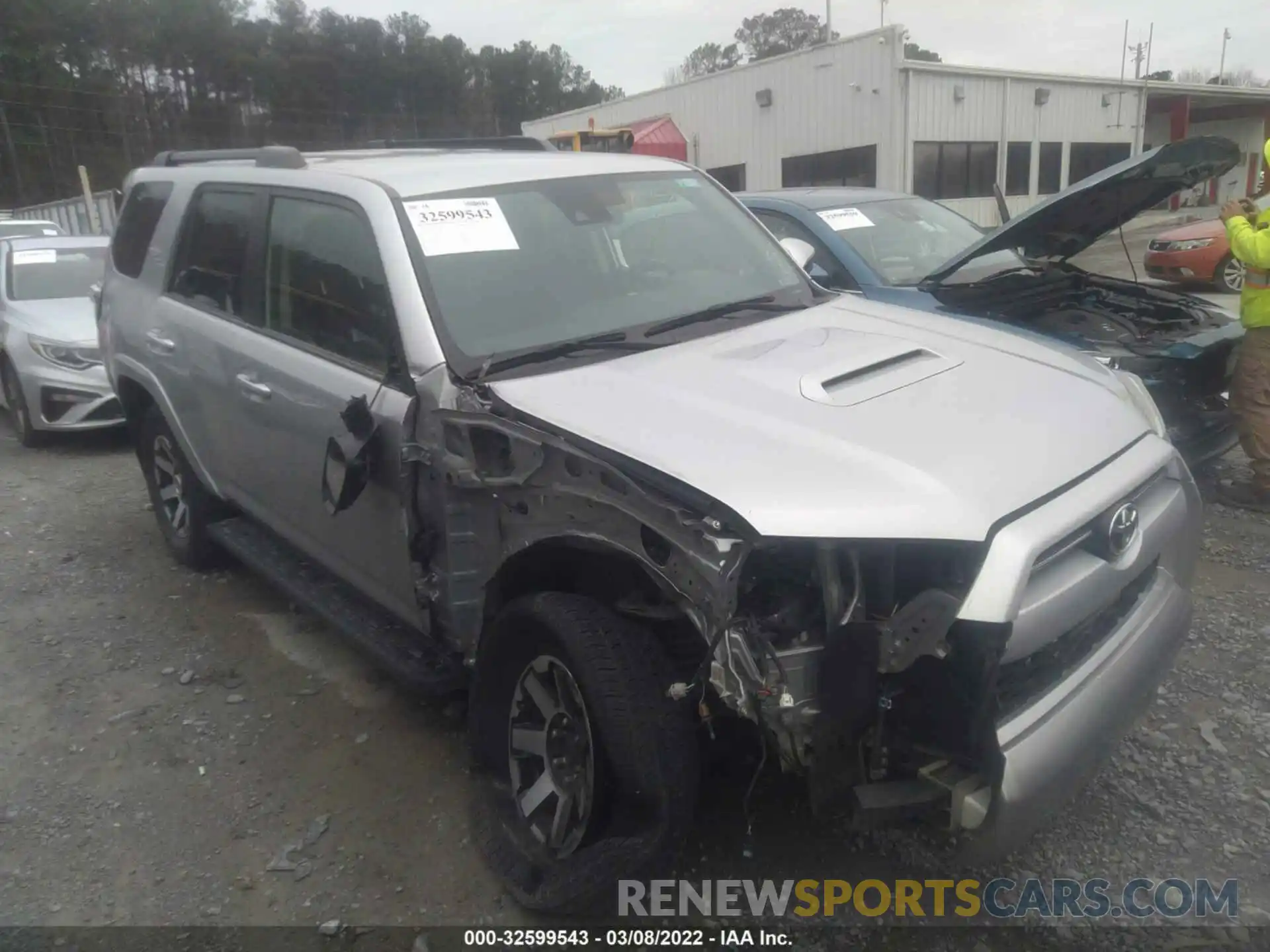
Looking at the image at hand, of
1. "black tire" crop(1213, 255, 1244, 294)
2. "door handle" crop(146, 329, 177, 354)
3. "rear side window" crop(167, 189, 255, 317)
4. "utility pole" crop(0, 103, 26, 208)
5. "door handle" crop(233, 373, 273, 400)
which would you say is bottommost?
"black tire" crop(1213, 255, 1244, 294)

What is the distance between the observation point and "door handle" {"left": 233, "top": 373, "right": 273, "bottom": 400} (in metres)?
3.62

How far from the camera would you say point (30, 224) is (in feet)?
59.3

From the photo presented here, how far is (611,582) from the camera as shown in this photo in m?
2.53

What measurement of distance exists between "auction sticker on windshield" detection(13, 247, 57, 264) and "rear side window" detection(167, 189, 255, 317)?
17.3ft

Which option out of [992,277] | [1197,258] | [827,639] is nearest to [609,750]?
[827,639]

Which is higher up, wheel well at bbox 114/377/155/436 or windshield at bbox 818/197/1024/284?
windshield at bbox 818/197/1024/284

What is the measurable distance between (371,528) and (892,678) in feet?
5.98

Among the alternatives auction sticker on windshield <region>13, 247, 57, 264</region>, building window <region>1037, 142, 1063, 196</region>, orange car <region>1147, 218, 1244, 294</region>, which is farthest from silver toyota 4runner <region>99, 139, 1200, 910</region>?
building window <region>1037, 142, 1063, 196</region>

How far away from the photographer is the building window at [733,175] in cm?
2311

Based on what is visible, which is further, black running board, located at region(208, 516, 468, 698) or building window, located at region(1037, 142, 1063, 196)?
building window, located at region(1037, 142, 1063, 196)

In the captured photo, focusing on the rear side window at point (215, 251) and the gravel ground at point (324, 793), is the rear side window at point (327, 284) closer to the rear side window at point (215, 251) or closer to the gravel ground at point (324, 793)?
the rear side window at point (215, 251)

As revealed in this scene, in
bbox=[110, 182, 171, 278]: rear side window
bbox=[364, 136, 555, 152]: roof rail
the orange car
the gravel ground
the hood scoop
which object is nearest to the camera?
the hood scoop

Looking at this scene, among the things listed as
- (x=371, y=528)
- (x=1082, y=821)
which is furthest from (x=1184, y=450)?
(x=371, y=528)

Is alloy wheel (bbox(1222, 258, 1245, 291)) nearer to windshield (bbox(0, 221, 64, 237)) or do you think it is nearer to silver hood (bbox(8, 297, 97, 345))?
silver hood (bbox(8, 297, 97, 345))
